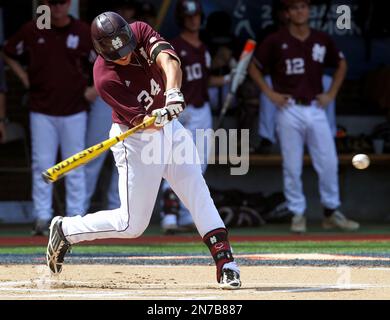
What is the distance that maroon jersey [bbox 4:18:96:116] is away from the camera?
9.16 meters

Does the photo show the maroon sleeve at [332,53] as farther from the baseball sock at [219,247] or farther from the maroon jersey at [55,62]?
the baseball sock at [219,247]

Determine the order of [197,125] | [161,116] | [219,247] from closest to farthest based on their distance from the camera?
[161,116] → [219,247] → [197,125]

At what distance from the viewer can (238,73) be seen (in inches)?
393

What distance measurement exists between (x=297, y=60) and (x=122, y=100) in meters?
3.89

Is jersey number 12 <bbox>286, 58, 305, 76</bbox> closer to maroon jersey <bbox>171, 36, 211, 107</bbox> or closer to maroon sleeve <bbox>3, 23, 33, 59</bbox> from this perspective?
maroon jersey <bbox>171, 36, 211, 107</bbox>

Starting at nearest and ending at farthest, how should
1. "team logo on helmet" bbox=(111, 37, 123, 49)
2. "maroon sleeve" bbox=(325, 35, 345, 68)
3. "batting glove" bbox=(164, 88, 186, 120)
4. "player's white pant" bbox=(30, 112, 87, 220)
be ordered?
"batting glove" bbox=(164, 88, 186, 120)
"team logo on helmet" bbox=(111, 37, 123, 49)
"player's white pant" bbox=(30, 112, 87, 220)
"maroon sleeve" bbox=(325, 35, 345, 68)

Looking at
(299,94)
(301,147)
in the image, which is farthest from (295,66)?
(301,147)

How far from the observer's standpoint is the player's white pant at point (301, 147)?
9.55m

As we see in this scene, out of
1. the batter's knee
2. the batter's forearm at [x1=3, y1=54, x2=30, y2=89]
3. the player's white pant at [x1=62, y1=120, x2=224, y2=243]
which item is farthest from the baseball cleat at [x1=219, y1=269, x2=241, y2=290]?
the batter's forearm at [x1=3, y1=54, x2=30, y2=89]

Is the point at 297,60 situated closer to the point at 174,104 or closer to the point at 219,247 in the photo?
the point at 219,247

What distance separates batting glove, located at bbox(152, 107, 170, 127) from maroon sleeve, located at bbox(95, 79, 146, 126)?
0.24 meters

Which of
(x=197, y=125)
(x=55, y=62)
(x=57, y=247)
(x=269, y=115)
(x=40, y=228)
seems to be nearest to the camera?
(x=57, y=247)

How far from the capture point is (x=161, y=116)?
564 cm

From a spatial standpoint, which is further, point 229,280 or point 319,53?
point 319,53
